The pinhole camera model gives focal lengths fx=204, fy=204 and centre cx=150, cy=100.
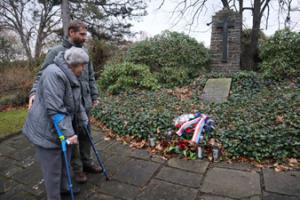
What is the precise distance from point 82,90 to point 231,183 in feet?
5.89

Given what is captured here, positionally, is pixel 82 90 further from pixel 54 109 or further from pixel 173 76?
pixel 173 76

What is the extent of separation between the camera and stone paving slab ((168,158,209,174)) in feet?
7.89

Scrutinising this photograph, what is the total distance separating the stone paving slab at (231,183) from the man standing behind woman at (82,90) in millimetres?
1263

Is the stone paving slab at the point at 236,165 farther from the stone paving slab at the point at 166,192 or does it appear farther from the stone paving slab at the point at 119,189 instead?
the stone paving slab at the point at 119,189

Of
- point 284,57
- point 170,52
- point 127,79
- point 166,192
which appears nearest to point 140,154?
point 166,192

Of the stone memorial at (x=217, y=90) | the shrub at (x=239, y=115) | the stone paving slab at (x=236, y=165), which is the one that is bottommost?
the stone paving slab at (x=236, y=165)

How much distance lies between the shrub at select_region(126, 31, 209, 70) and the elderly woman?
4749 mm

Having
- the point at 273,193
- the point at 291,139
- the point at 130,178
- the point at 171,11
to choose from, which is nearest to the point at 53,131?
the point at 130,178

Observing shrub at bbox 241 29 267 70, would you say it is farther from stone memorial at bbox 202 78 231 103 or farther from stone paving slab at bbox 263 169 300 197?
stone paving slab at bbox 263 169 300 197

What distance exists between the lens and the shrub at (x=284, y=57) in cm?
525

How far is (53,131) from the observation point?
1.56m

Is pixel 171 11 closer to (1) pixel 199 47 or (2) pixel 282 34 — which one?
(1) pixel 199 47

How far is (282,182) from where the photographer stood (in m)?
2.09

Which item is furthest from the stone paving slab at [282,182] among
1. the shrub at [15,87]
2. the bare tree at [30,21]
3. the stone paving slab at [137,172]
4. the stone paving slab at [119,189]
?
the bare tree at [30,21]
